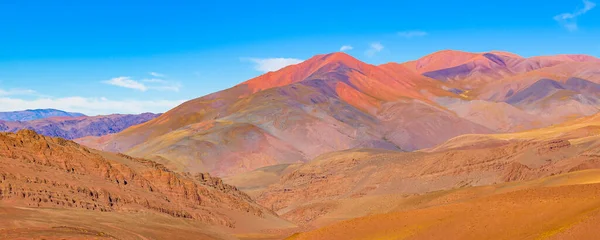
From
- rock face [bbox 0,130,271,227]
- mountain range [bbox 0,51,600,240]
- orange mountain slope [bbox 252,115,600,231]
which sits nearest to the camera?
mountain range [bbox 0,51,600,240]

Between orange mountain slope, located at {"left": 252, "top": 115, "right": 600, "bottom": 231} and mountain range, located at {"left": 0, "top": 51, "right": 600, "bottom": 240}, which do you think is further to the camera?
orange mountain slope, located at {"left": 252, "top": 115, "right": 600, "bottom": 231}

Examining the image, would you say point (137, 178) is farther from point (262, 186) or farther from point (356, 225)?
point (262, 186)

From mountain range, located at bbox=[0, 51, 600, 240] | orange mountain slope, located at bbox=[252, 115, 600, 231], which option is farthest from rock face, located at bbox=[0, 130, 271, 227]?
orange mountain slope, located at bbox=[252, 115, 600, 231]

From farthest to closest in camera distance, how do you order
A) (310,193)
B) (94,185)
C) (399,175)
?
(310,193), (399,175), (94,185)

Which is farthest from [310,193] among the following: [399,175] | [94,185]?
[94,185]

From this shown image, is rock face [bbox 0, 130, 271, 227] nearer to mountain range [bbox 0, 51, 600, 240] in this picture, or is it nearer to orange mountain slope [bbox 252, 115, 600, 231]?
mountain range [bbox 0, 51, 600, 240]

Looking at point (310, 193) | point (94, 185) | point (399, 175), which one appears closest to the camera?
point (94, 185)

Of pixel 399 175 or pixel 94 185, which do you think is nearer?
pixel 94 185

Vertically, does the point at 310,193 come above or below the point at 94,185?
below

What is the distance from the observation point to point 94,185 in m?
59.3

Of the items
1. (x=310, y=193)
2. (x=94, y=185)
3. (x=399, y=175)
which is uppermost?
(x=94, y=185)

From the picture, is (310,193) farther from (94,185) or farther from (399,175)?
(94,185)

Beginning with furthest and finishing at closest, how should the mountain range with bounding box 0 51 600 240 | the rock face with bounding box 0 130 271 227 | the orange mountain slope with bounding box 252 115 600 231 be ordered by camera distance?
the orange mountain slope with bounding box 252 115 600 231, the rock face with bounding box 0 130 271 227, the mountain range with bounding box 0 51 600 240

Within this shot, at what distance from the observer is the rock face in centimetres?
5256
